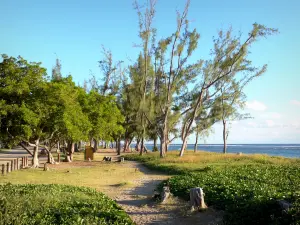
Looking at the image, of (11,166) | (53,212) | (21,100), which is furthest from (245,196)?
(21,100)

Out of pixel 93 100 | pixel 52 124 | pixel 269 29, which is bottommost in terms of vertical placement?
pixel 52 124

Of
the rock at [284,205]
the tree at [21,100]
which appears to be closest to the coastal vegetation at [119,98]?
the tree at [21,100]

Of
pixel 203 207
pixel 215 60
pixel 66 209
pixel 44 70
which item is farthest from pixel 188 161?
pixel 66 209

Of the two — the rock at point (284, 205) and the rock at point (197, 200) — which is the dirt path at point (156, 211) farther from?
the rock at point (284, 205)

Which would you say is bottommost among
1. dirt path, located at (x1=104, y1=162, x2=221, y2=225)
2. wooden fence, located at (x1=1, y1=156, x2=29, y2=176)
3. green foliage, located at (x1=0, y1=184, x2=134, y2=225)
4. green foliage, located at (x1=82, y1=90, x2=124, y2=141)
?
dirt path, located at (x1=104, y1=162, x2=221, y2=225)

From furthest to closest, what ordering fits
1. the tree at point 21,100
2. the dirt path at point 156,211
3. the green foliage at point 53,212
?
1. the tree at point 21,100
2. the dirt path at point 156,211
3. the green foliage at point 53,212

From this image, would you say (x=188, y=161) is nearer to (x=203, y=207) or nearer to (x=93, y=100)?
(x=93, y=100)

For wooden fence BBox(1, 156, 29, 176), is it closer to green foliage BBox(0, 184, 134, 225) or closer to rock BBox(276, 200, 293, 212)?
green foliage BBox(0, 184, 134, 225)

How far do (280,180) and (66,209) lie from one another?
11679 mm

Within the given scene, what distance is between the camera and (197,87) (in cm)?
4600

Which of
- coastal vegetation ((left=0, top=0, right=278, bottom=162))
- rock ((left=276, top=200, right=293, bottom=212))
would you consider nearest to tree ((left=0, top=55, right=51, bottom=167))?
coastal vegetation ((left=0, top=0, right=278, bottom=162))

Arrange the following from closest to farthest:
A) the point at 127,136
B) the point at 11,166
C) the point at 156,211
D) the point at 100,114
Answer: the point at 156,211, the point at 11,166, the point at 100,114, the point at 127,136

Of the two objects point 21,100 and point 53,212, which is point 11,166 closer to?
point 21,100

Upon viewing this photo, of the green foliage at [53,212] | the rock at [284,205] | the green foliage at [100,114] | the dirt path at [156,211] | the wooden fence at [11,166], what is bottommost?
the dirt path at [156,211]
